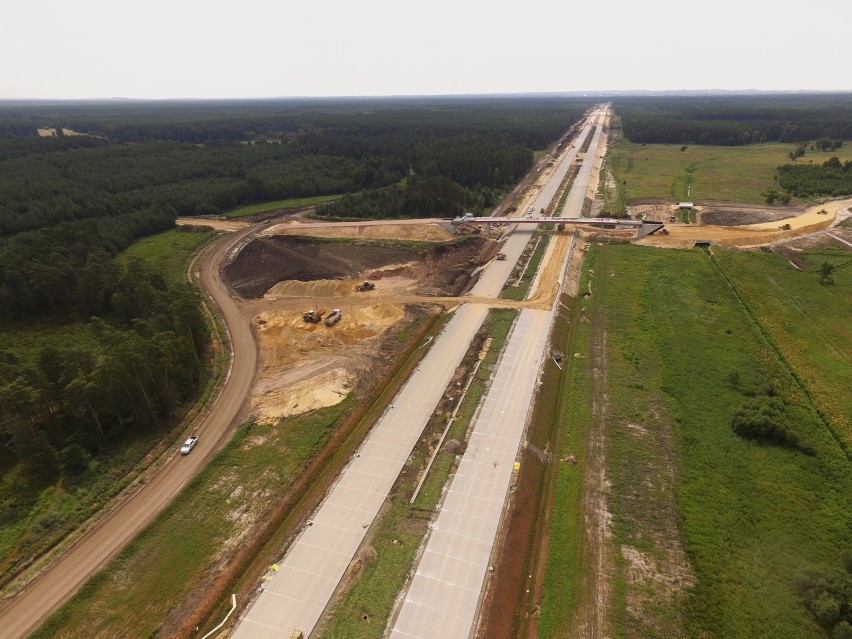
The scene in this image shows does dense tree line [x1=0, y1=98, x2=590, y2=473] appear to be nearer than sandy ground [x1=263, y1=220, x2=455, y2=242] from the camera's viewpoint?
Yes

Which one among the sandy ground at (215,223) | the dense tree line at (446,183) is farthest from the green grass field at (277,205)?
the dense tree line at (446,183)

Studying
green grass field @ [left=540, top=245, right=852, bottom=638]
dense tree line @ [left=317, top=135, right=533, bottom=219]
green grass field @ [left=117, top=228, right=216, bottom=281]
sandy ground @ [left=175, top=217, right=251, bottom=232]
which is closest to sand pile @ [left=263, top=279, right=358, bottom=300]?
green grass field @ [left=117, top=228, right=216, bottom=281]

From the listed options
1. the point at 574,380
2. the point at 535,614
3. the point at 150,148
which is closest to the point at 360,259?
the point at 574,380

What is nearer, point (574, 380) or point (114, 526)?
point (114, 526)

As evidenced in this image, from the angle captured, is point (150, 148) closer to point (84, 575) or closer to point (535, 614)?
point (84, 575)

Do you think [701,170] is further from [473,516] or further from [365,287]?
[473,516]

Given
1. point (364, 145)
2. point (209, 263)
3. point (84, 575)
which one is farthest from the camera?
point (364, 145)

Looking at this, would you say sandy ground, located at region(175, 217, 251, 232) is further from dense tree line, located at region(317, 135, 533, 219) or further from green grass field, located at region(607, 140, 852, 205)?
green grass field, located at region(607, 140, 852, 205)

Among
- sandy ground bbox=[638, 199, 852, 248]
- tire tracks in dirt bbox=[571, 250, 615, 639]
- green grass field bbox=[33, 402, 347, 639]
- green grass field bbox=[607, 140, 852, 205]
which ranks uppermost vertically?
green grass field bbox=[607, 140, 852, 205]
